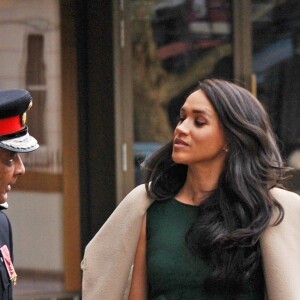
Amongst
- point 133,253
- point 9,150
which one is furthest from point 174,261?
point 9,150

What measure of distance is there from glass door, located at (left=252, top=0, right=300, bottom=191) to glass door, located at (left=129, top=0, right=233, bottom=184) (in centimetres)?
24

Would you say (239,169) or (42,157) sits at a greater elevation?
(239,169)

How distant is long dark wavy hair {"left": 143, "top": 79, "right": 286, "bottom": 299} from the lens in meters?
3.88

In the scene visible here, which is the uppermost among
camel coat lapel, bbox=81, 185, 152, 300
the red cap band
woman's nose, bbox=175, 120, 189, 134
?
the red cap band

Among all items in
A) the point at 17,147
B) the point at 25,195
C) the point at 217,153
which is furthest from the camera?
the point at 25,195

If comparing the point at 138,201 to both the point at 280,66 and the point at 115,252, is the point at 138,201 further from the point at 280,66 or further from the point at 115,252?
the point at 280,66

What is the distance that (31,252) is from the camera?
820cm

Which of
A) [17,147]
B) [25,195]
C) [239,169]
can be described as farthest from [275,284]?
[25,195]

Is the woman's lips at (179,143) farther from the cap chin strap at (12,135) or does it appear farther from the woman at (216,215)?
the cap chin strap at (12,135)

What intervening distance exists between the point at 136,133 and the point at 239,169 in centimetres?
441

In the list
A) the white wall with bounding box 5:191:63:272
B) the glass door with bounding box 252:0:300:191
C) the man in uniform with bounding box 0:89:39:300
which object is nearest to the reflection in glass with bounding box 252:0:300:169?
the glass door with bounding box 252:0:300:191

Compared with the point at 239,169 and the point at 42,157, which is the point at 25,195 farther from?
the point at 239,169

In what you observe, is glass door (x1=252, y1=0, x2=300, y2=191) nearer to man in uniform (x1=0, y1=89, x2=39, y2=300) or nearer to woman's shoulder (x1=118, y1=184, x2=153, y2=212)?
woman's shoulder (x1=118, y1=184, x2=153, y2=212)

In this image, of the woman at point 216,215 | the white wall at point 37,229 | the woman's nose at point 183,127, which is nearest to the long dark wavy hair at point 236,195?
the woman at point 216,215
